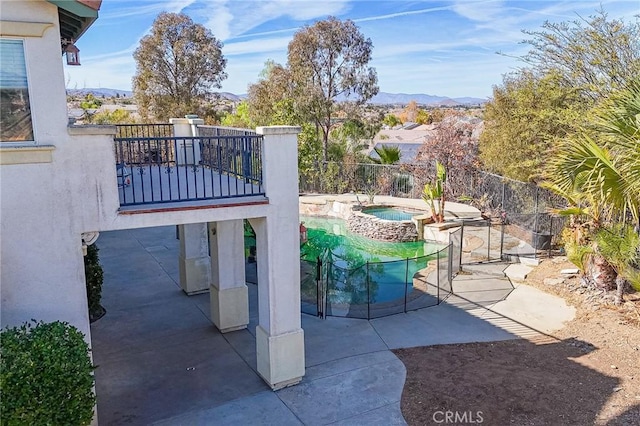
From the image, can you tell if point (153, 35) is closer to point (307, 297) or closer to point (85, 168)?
point (307, 297)

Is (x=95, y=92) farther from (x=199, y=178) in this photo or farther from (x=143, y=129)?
(x=199, y=178)

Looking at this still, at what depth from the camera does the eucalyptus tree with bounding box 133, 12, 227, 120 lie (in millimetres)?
30703

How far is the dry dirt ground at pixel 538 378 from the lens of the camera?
6.70 m

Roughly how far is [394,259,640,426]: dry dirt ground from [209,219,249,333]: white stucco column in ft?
11.1

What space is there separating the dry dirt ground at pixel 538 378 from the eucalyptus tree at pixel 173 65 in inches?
1085

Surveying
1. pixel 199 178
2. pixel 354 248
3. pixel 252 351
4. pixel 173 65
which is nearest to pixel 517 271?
pixel 354 248

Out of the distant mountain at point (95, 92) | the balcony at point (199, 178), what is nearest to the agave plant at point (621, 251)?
the balcony at point (199, 178)

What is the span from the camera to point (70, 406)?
5.04m

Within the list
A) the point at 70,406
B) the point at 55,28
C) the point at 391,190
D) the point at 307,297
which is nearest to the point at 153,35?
the point at 391,190

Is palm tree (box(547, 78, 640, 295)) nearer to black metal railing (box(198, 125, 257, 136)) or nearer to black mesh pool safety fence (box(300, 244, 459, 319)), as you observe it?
black mesh pool safety fence (box(300, 244, 459, 319))

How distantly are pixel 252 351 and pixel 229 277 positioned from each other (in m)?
1.63

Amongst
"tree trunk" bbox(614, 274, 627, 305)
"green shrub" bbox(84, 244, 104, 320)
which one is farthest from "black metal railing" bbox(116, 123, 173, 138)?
"tree trunk" bbox(614, 274, 627, 305)

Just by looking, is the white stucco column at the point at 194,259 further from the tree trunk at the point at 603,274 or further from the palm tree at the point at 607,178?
the tree trunk at the point at 603,274

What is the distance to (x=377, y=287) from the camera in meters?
13.7
